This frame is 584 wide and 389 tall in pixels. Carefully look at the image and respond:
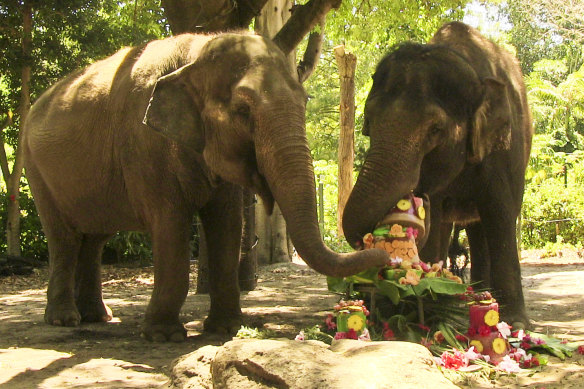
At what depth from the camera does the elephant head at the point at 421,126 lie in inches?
235

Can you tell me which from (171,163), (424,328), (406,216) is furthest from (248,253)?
(424,328)

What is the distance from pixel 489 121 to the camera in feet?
21.2

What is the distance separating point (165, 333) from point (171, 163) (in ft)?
4.42

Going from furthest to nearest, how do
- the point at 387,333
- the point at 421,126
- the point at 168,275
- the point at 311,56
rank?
the point at 311,56 → the point at 168,275 → the point at 421,126 → the point at 387,333

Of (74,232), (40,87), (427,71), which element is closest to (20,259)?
(40,87)

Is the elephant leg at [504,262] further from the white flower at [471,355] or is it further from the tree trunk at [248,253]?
the tree trunk at [248,253]

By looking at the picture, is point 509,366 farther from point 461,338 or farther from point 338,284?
point 338,284

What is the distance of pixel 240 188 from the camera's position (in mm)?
6797

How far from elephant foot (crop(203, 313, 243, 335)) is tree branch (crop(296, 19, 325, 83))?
5.14 m

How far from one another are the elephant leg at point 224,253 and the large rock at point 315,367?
2.59 m

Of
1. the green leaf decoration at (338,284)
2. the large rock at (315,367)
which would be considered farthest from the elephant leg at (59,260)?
the large rock at (315,367)

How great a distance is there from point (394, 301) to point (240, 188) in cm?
192

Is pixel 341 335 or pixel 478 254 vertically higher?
pixel 478 254

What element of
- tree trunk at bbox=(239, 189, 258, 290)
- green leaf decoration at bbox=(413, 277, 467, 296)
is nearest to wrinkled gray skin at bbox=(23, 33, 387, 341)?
green leaf decoration at bbox=(413, 277, 467, 296)
